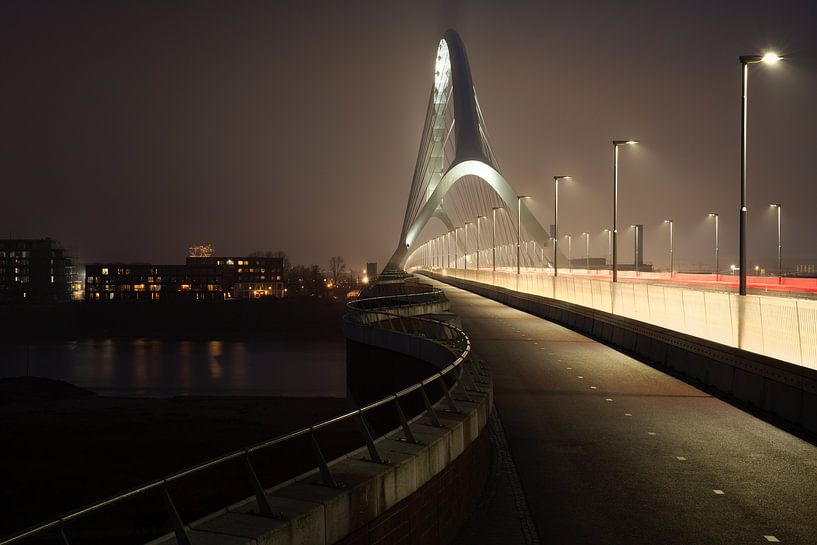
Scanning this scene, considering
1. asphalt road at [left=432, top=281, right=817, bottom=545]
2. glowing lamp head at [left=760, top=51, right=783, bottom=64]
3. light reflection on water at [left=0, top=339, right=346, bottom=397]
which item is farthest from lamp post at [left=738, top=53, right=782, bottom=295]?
light reflection on water at [left=0, top=339, right=346, bottom=397]

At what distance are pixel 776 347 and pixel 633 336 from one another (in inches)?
361

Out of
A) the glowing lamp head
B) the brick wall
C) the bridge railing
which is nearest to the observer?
the brick wall

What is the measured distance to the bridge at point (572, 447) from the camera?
681cm

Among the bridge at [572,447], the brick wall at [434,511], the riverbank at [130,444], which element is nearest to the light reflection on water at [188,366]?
the riverbank at [130,444]

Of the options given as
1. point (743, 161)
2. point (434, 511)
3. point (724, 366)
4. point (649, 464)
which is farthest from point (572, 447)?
point (743, 161)

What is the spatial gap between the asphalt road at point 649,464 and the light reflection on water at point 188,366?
185 ft

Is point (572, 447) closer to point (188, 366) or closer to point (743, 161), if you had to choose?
point (743, 161)

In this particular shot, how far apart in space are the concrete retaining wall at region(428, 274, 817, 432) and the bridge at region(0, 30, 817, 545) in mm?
58

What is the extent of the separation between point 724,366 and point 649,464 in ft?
26.0

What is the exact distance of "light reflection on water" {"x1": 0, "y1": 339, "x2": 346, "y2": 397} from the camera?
81.3m

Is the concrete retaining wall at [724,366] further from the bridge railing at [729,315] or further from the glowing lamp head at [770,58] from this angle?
the glowing lamp head at [770,58]

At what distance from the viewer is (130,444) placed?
45.1 metres

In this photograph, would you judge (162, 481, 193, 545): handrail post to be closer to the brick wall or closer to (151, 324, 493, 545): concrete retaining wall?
(151, 324, 493, 545): concrete retaining wall

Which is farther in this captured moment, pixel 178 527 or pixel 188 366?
pixel 188 366
